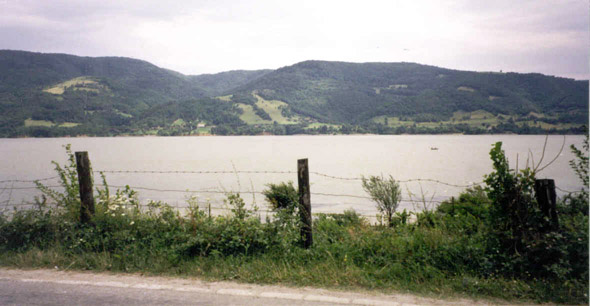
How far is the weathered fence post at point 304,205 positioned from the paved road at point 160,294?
118cm

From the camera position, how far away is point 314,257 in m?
5.21

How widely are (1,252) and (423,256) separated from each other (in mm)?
6030

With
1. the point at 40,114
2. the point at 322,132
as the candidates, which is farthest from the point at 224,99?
the point at 40,114

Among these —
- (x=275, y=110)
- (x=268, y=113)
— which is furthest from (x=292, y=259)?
(x=275, y=110)

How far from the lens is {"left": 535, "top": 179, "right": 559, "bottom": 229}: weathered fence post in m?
4.54

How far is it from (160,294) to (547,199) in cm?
463

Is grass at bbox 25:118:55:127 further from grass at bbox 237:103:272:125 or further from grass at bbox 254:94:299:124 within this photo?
grass at bbox 254:94:299:124

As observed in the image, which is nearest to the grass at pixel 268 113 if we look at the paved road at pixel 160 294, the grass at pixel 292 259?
the grass at pixel 292 259

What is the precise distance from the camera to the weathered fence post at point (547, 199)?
454cm

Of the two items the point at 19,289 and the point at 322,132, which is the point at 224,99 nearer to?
the point at 322,132

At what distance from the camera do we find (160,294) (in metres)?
4.36

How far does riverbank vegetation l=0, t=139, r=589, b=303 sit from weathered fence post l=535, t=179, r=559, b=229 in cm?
5

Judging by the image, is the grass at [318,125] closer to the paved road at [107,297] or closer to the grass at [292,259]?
the grass at [292,259]

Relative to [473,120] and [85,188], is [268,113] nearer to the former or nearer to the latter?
[473,120]
